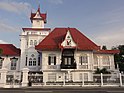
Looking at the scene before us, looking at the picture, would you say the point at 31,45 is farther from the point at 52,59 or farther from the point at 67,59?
the point at 67,59

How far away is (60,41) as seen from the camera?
26.1 meters

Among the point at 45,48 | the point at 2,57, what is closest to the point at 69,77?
the point at 45,48

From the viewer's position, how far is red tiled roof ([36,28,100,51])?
81.0 ft

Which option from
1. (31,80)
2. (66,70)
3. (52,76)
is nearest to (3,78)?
(31,80)

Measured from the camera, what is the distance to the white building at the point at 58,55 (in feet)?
79.3

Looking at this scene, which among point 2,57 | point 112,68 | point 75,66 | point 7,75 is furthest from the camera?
point 2,57

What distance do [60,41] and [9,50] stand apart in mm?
11311

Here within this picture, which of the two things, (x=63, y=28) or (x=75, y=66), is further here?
(x=63, y=28)

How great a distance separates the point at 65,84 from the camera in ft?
63.2

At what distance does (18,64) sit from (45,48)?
816 centimetres

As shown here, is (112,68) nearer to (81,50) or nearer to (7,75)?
(81,50)

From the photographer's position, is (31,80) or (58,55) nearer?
(31,80)

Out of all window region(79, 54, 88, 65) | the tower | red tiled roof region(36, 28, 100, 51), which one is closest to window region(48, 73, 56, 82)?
red tiled roof region(36, 28, 100, 51)

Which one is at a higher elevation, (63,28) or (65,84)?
(63,28)
